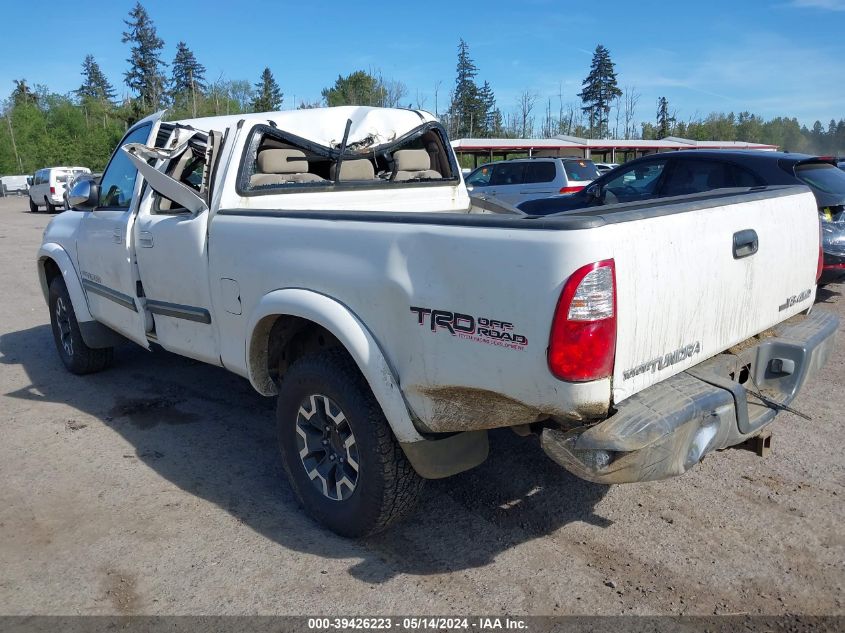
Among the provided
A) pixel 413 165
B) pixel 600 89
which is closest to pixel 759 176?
pixel 413 165

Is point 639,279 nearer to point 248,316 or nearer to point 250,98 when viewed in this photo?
point 248,316

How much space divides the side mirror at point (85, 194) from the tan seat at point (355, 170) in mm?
1913

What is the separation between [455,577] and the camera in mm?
2988

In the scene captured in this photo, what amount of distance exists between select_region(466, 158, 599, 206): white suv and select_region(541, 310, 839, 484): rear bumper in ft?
41.2

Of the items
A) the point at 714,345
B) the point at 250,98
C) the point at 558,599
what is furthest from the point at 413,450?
the point at 250,98

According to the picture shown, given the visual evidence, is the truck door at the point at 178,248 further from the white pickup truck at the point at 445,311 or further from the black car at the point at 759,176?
the black car at the point at 759,176

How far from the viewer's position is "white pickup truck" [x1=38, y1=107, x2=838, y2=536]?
241cm

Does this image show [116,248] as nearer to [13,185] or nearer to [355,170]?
[355,170]

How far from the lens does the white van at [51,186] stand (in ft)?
92.4

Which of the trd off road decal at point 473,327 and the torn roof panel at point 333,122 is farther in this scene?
the torn roof panel at point 333,122

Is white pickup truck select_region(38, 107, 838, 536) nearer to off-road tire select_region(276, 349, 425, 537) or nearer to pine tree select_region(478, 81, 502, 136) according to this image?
off-road tire select_region(276, 349, 425, 537)

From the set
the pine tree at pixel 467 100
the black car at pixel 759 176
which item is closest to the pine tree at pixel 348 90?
the pine tree at pixel 467 100

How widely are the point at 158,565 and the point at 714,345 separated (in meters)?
2.65

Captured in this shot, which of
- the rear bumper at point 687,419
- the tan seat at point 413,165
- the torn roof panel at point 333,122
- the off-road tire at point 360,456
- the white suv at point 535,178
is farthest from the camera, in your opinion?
the white suv at point 535,178
